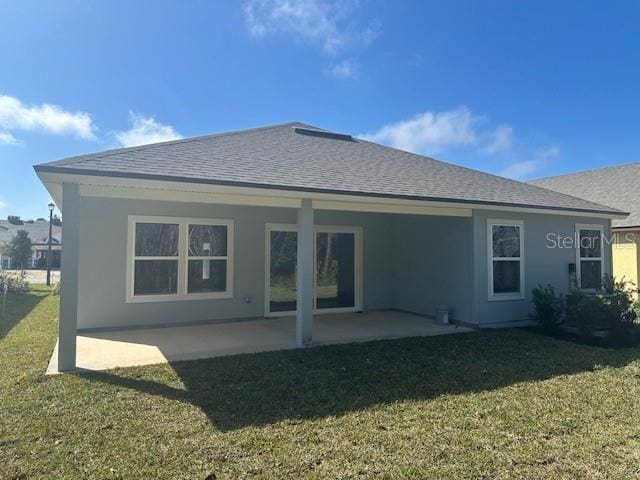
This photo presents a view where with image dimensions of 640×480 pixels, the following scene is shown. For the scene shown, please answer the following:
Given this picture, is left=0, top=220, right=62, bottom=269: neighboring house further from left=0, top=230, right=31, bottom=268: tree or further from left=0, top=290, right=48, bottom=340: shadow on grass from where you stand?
left=0, top=290, right=48, bottom=340: shadow on grass

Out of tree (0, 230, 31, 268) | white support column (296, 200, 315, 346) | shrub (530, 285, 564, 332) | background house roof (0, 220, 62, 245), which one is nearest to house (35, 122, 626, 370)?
white support column (296, 200, 315, 346)

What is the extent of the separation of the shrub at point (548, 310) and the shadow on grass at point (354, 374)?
1166 millimetres

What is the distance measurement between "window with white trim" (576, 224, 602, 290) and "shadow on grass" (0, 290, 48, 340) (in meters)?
13.6

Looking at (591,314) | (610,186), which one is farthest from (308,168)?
(610,186)

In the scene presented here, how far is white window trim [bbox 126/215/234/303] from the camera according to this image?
9016 millimetres

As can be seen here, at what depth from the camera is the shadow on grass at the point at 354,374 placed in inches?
184

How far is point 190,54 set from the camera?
12.0m

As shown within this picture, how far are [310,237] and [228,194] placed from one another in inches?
64.4

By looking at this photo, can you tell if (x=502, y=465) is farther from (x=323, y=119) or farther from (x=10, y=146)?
(x=10, y=146)

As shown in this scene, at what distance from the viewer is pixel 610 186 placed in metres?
17.1

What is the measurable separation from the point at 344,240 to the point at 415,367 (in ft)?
18.3

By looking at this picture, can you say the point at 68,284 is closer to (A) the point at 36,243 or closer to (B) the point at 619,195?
(B) the point at 619,195

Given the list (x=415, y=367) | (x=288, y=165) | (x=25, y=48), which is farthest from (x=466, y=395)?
(x=25, y=48)

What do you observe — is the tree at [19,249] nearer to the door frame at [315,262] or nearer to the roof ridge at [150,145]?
the roof ridge at [150,145]
